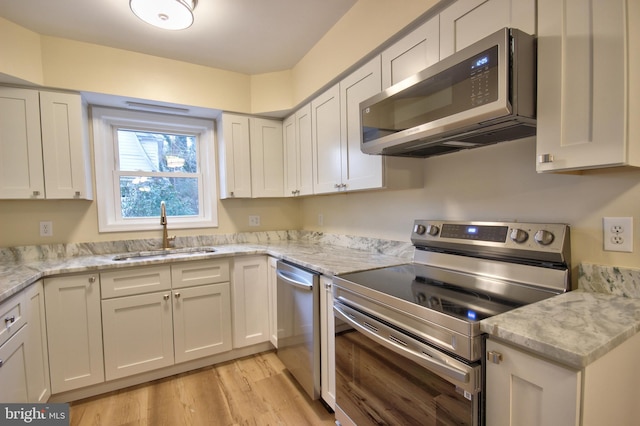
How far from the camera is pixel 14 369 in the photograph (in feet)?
4.80

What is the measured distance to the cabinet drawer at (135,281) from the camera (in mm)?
1965

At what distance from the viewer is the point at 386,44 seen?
1.66 meters

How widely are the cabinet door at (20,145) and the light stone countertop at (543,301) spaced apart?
0.49m

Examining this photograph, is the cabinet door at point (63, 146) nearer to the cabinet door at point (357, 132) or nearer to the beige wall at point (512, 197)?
the cabinet door at point (357, 132)

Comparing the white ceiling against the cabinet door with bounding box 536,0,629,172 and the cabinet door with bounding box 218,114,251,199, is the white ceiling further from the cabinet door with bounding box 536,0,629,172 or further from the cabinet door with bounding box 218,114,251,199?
the cabinet door with bounding box 536,0,629,172

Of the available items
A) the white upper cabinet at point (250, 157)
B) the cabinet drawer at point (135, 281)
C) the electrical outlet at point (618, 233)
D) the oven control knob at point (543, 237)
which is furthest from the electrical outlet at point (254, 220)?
the electrical outlet at point (618, 233)

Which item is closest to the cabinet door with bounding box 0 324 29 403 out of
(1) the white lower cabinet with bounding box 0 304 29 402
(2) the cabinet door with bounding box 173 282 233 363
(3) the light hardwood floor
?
(1) the white lower cabinet with bounding box 0 304 29 402

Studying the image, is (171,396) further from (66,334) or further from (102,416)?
(66,334)

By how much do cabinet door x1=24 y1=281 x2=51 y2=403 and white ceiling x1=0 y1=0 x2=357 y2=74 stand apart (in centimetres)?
167

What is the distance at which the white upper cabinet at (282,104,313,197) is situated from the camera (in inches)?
98.2

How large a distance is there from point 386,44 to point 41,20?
2203 millimetres

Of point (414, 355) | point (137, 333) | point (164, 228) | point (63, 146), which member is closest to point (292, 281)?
point (414, 355)

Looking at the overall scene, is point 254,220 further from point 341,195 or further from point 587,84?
point 587,84

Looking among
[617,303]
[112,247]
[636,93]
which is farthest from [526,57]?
[112,247]
